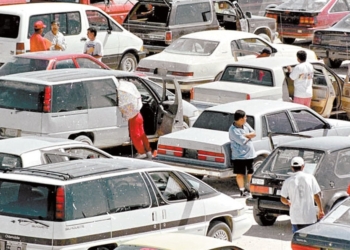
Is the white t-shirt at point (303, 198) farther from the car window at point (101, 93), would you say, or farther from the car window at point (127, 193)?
the car window at point (101, 93)

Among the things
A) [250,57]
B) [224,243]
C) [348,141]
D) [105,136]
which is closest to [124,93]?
[105,136]

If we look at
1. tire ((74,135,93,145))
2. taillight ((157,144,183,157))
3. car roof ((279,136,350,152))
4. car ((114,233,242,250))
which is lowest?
tire ((74,135,93,145))

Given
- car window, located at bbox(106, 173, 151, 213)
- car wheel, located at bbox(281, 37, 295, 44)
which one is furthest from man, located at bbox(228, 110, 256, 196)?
car wheel, located at bbox(281, 37, 295, 44)

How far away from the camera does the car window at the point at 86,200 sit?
11969mm

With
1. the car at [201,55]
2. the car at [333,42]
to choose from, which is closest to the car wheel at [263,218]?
the car at [201,55]

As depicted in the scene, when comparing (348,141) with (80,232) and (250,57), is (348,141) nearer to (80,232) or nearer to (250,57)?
(80,232)

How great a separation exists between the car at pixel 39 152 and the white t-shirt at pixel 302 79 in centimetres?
628

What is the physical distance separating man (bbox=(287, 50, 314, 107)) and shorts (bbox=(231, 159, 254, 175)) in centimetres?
419

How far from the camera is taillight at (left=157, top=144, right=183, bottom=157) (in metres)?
17.0

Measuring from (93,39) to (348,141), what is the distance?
29.0 ft

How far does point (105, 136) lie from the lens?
60.2 ft

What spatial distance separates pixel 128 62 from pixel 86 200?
44.9 ft

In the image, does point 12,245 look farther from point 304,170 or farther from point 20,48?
point 20,48

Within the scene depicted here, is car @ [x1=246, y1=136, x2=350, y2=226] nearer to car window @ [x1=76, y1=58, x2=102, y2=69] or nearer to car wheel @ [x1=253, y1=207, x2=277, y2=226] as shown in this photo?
car wheel @ [x1=253, y1=207, x2=277, y2=226]
